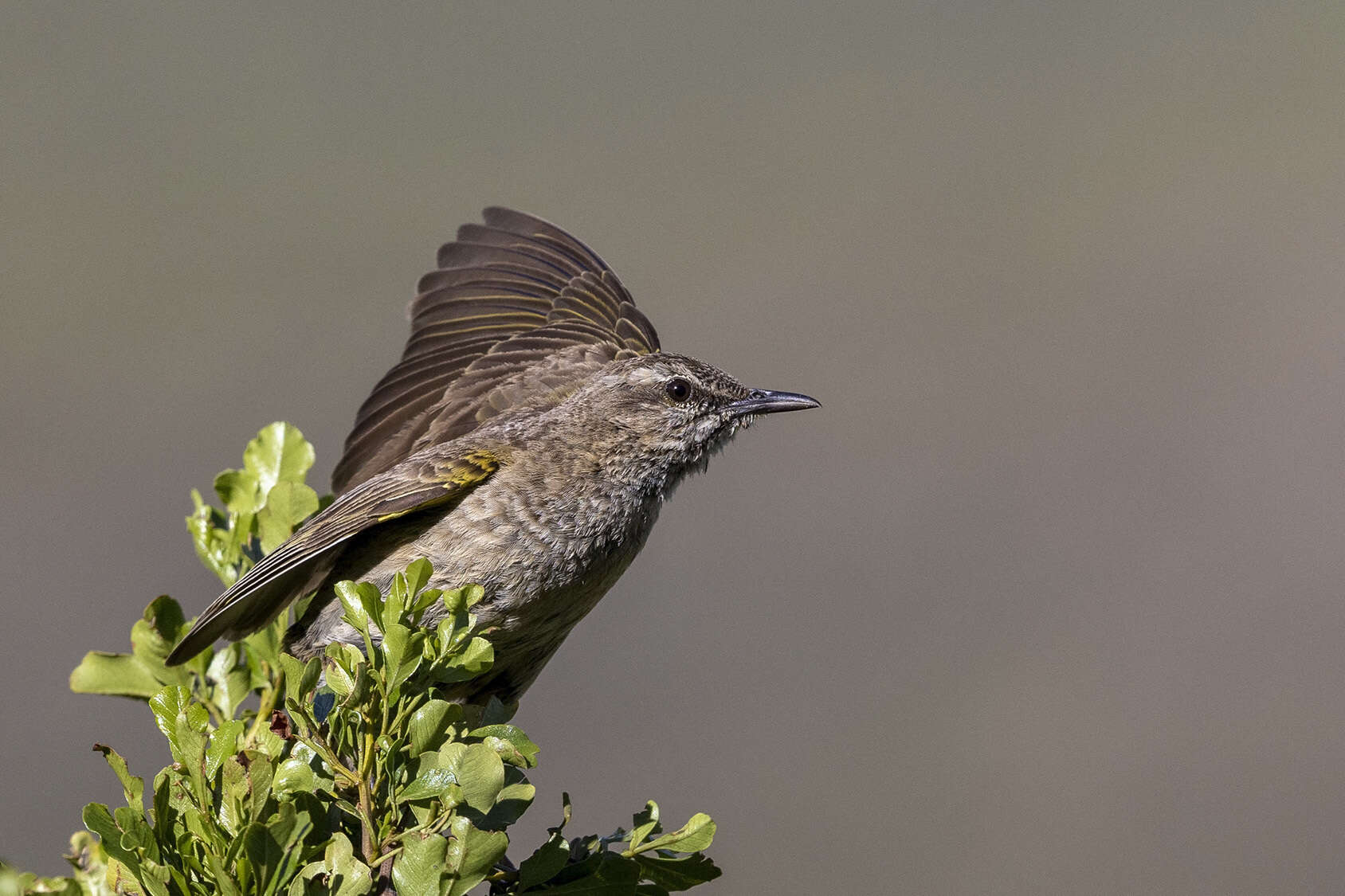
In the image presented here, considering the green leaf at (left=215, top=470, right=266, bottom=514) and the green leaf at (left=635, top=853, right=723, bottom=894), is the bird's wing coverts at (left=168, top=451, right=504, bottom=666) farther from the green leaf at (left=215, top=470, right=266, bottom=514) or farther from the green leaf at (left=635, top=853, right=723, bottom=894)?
the green leaf at (left=635, top=853, right=723, bottom=894)

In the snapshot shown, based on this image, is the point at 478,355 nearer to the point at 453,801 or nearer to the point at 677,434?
the point at 677,434

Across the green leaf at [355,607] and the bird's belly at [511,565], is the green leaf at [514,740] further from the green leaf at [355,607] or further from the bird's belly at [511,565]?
the bird's belly at [511,565]

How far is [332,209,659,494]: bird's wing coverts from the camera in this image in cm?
592

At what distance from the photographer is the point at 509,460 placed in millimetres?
5180

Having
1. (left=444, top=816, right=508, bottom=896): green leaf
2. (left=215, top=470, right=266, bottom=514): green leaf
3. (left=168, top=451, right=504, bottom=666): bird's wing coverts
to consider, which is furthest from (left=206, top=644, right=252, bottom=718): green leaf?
(left=444, top=816, right=508, bottom=896): green leaf

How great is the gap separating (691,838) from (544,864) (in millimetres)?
475

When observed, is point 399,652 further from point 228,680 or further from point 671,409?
point 671,409

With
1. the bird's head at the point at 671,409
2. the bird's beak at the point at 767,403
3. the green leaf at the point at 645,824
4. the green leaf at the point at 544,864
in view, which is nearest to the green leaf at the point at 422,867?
the green leaf at the point at 544,864

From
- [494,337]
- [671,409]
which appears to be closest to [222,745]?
[671,409]

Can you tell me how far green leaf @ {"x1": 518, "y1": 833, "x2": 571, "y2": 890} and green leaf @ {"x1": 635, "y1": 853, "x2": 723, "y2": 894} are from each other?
1.29 ft

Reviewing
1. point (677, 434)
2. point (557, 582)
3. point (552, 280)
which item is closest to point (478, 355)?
point (552, 280)

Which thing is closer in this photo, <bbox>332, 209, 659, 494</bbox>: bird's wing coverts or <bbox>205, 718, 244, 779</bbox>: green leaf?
<bbox>205, 718, 244, 779</bbox>: green leaf

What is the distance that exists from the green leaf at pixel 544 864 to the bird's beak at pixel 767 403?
267cm

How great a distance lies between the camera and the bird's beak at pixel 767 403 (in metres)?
5.53
